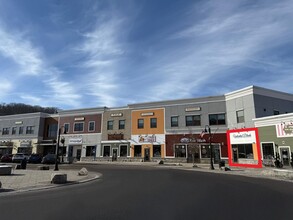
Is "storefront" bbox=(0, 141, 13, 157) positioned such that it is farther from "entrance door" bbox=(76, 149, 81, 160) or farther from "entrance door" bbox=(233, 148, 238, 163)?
"entrance door" bbox=(233, 148, 238, 163)

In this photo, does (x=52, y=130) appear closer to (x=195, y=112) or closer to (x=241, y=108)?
(x=195, y=112)

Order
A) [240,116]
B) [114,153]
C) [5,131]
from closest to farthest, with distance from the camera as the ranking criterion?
[240,116]
[114,153]
[5,131]

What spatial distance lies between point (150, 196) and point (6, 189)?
776 cm

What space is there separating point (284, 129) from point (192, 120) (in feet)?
55.6

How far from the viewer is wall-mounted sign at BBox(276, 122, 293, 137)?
30.3 metres

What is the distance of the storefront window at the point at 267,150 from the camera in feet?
108

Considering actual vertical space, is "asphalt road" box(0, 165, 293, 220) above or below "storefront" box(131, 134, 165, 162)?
below

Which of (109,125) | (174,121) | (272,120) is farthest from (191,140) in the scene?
(109,125)

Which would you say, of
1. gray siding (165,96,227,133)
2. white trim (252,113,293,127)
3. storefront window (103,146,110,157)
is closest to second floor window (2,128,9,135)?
storefront window (103,146,110,157)

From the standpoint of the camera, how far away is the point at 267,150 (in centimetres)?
3350

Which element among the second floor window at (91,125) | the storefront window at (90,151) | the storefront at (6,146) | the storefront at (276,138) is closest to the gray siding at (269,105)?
the storefront at (276,138)

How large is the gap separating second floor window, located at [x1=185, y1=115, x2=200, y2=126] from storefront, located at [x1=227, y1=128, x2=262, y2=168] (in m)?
9.23

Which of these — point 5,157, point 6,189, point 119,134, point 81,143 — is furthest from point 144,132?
point 6,189

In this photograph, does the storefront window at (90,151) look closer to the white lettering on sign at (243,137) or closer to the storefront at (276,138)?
the white lettering on sign at (243,137)
